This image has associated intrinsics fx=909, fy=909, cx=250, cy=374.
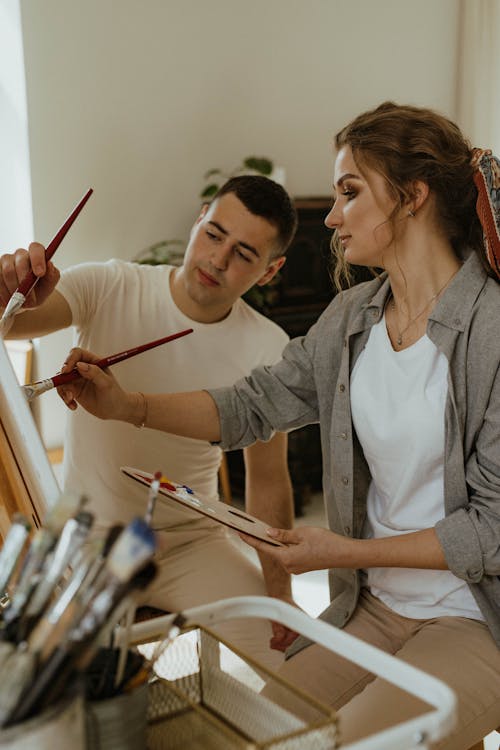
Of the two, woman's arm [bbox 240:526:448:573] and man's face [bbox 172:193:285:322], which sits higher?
man's face [bbox 172:193:285:322]

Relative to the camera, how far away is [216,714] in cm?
86

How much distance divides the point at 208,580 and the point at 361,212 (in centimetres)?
90

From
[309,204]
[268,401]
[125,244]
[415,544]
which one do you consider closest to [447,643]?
[415,544]

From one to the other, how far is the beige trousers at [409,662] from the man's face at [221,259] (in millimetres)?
878

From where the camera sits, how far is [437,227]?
1.62 m

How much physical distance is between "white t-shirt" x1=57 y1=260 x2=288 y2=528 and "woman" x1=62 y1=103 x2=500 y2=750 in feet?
1.27

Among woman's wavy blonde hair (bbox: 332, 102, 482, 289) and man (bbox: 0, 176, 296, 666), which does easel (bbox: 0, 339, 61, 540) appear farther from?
man (bbox: 0, 176, 296, 666)

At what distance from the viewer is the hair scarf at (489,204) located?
148cm

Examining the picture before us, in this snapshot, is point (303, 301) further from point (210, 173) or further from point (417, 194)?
point (417, 194)

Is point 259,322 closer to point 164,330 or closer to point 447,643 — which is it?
point 164,330

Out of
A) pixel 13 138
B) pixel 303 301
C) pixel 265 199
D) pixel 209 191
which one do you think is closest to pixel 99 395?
pixel 265 199

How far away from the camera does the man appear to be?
80.7 inches

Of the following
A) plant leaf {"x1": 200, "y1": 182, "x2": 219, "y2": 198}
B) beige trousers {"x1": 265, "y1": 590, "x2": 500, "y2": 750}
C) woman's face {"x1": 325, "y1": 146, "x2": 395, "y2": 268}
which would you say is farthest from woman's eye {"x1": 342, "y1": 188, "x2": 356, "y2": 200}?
plant leaf {"x1": 200, "y1": 182, "x2": 219, "y2": 198}

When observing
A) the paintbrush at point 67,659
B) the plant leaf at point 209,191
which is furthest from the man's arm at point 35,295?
the plant leaf at point 209,191
